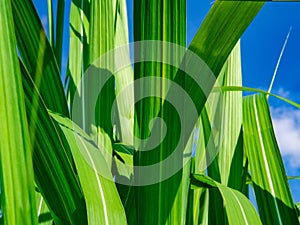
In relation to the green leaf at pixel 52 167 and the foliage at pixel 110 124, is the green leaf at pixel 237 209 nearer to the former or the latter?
the foliage at pixel 110 124

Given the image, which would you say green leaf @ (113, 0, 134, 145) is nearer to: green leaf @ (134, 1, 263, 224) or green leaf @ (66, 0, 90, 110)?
green leaf @ (66, 0, 90, 110)

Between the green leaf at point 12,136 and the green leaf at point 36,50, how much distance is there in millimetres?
123

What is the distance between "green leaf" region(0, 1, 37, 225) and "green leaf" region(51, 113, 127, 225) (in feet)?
0.24

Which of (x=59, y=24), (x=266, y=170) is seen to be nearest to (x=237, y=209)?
(x=266, y=170)

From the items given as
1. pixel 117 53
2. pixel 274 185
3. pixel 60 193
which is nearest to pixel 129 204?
pixel 60 193

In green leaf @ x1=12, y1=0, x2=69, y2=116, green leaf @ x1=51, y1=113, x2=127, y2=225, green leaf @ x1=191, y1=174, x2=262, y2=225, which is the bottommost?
green leaf @ x1=191, y1=174, x2=262, y2=225

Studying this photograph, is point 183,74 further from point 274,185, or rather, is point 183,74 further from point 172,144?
point 274,185

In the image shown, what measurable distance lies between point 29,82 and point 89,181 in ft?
0.32

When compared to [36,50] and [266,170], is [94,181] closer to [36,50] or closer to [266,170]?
[36,50]

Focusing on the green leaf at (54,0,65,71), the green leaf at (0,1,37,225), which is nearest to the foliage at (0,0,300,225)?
the green leaf at (0,1,37,225)

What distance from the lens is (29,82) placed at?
1.18ft

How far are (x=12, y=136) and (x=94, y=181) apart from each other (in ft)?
0.34

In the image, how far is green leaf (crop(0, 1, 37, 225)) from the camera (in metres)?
0.28

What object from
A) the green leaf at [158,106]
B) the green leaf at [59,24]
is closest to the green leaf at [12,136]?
the green leaf at [158,106]
